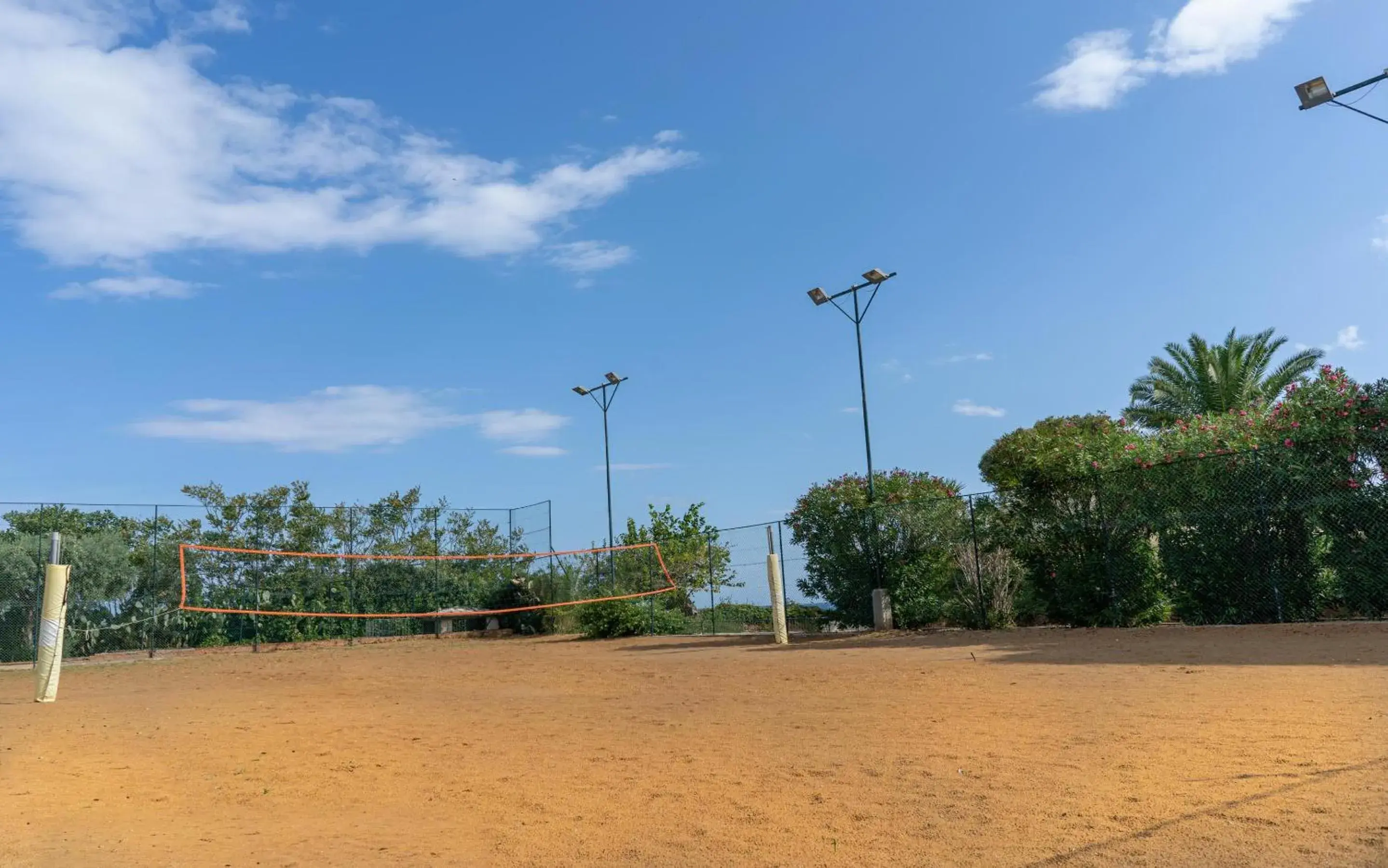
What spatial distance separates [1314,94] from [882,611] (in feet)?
34.8

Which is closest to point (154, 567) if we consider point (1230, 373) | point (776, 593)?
point (776, 593)

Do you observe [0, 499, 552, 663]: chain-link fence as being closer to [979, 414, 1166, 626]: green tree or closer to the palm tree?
[979, 414, 1166, 626]: green tree

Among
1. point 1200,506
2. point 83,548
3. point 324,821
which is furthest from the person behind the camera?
point 83,548

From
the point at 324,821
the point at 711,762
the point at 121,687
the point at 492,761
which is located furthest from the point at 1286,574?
the point at 121,687

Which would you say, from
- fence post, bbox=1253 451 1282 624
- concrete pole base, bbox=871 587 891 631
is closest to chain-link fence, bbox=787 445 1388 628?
fence post, bbox=1253 451 1282 624

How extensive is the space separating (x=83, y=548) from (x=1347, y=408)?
22.8m

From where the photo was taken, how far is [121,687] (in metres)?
14.0

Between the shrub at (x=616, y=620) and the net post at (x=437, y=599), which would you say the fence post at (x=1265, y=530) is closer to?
the shrub at (x=616, y=620)

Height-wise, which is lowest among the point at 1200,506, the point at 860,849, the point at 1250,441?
the point at 860,849

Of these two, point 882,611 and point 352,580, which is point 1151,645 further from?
point 352,580

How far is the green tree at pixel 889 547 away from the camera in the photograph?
728 inches

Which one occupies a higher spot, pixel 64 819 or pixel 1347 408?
pixel 1347 408

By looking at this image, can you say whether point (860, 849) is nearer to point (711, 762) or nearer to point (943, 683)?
point (711, 762)

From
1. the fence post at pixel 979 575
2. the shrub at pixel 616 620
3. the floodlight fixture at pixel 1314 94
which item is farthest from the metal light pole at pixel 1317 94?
the shrub at pixel 616 620
